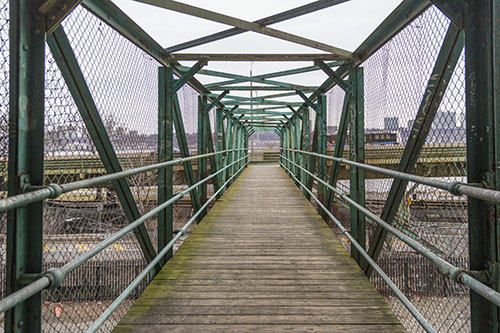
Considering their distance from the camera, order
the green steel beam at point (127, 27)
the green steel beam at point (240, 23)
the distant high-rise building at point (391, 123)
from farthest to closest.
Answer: the distant high-rise building at point (391, 123)
the green steel beam at point (240, 23)
the green steel beam at point (127, 27)

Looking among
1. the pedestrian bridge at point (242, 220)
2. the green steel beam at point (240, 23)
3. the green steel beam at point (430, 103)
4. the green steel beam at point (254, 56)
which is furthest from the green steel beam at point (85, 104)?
the green steel beam at point (430, 103)

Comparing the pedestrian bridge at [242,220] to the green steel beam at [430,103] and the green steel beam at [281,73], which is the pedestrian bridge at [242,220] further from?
the green steel beam at [281,73]

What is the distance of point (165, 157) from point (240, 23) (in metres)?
1.56

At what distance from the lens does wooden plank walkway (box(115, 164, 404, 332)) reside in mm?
1969

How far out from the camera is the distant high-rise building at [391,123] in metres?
2.93

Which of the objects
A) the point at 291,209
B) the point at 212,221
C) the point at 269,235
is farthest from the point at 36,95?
the point at 291,209

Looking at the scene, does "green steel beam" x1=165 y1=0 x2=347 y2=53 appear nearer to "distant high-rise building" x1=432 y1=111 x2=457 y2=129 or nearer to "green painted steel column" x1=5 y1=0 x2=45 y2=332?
"distant high-rise building" x1=432 y1=111 x2=457 y2=129

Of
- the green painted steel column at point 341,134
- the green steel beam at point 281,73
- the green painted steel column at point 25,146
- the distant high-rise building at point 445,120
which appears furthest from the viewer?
the green steel beam at point 281,73

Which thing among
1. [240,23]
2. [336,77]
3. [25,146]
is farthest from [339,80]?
[25,146]

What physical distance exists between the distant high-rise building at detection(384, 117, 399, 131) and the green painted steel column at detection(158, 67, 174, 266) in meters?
2.24

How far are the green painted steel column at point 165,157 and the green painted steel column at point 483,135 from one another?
2.51 meters

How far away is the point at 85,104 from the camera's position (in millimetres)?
1975

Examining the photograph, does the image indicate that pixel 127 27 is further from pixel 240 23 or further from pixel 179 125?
pixel 179 125

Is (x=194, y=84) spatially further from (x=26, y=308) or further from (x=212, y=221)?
(x=26, y=308)
